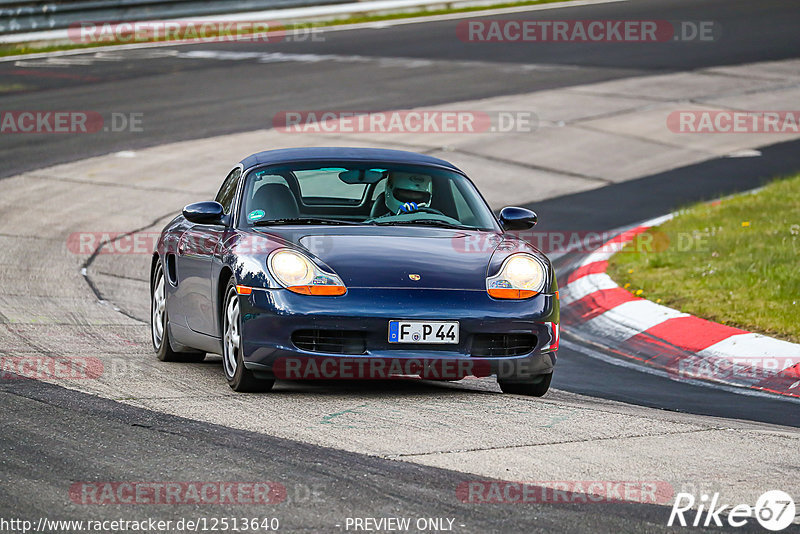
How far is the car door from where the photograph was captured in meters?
7.61

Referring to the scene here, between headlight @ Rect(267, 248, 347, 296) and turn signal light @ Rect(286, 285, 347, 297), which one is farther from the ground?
headlight @ Rect(267, 248, 347, 296)

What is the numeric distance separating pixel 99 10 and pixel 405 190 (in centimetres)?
2077

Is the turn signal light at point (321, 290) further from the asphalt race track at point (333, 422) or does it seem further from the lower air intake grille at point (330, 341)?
the asphalt race track at point (333, 422)

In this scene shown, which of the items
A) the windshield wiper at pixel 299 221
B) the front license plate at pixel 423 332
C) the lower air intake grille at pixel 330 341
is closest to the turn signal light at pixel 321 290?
the lower air intake grille at pixel 330 341

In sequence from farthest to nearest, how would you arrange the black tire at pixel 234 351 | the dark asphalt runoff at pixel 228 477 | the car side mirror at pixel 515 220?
the car side mirror at pixel 515 220 → the black tire at pixel 234 351 → the dark asphalt runoff at pixel 228 477

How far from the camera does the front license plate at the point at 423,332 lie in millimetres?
6707

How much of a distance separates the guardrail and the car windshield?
63.5 feet

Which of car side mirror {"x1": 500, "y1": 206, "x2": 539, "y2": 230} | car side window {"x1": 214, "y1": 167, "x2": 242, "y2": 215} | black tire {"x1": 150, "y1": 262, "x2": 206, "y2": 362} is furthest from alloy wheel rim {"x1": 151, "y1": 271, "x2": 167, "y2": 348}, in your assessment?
car side mirror {"x1": 500, "y1": 206, "x2": 539, "y2": 230}

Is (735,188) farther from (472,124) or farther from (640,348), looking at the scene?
(640,348)

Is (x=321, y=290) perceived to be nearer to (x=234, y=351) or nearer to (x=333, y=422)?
(x=234, y=351)

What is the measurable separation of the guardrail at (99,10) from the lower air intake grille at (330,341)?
2069 cm

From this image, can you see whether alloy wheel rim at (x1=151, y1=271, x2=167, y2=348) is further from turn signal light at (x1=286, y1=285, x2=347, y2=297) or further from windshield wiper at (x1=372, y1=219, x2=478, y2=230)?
turn signal light at (x1=286, y1=285, x2=347, y2=297)

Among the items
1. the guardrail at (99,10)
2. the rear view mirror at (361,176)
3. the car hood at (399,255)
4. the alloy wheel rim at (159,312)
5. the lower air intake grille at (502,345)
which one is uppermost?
the guardrail at (99,10)

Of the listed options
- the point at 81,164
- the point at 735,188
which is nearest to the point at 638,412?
the point at 735,188
